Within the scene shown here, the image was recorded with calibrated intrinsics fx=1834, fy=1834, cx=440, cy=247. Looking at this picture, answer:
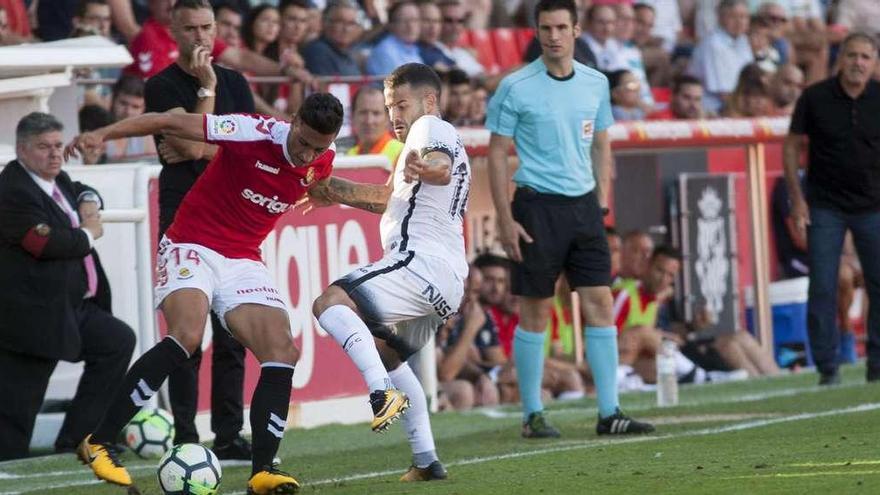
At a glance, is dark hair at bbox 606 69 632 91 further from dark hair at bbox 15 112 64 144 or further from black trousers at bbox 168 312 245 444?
black trousers at bbox 168 312 245 444

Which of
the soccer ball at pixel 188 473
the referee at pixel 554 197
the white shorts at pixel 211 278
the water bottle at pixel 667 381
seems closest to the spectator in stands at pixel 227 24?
the water bottle at pixel 667 381

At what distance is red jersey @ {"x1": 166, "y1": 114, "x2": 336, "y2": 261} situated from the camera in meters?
7.55

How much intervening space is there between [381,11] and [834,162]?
18.8 ft

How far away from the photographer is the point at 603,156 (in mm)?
10203

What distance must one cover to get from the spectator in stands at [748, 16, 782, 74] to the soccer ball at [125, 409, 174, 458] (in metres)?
10.6

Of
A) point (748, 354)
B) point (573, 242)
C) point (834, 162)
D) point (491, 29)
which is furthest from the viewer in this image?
point (491, 29)

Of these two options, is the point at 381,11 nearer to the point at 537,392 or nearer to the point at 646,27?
the point at 646,27

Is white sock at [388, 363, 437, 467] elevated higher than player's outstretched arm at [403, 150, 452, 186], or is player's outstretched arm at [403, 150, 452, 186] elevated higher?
player's outstretched arm at [403, 150, 452, 186]

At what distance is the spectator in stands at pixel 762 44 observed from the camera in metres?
19.2

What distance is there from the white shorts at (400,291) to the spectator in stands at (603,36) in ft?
31.5

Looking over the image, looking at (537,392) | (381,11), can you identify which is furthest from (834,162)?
(381,11)

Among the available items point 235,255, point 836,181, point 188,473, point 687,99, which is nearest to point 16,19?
point 836,181

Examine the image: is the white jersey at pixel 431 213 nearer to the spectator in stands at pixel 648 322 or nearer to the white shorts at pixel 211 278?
the white shorts at pixel 211 278

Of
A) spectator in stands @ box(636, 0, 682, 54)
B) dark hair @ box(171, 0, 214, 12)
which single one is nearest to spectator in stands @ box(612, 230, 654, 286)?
spectator in stands @ box(636, 0, 682, 54)
